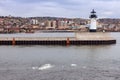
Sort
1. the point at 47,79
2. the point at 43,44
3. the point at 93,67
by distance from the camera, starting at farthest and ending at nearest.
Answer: the point at 43,44
the point at 93,67
the point at 47,79

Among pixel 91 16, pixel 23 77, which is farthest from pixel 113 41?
pixel 23 77

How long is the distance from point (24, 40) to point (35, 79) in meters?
55.4

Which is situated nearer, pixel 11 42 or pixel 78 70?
pixel 78 70

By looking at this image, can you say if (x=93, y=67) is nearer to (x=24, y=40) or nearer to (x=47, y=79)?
(x=47, y=79)

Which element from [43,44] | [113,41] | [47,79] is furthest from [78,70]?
[113,41]

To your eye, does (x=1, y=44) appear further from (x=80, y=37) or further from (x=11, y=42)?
(x=80, y=37)

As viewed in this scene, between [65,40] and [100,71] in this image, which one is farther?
[65,40]

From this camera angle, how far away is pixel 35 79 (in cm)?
3916

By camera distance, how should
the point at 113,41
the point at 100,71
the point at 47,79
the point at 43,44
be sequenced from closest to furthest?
the point at 47,79, the point at 100,71, the point at 43,44, the point at 113,41

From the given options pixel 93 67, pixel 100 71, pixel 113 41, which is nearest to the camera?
pixel 100 71

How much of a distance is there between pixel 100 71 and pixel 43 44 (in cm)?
4992

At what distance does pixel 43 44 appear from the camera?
93375 millimetres

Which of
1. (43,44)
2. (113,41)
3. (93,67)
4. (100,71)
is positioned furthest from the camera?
(113,41)

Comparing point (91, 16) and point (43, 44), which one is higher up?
point (91, 16)
